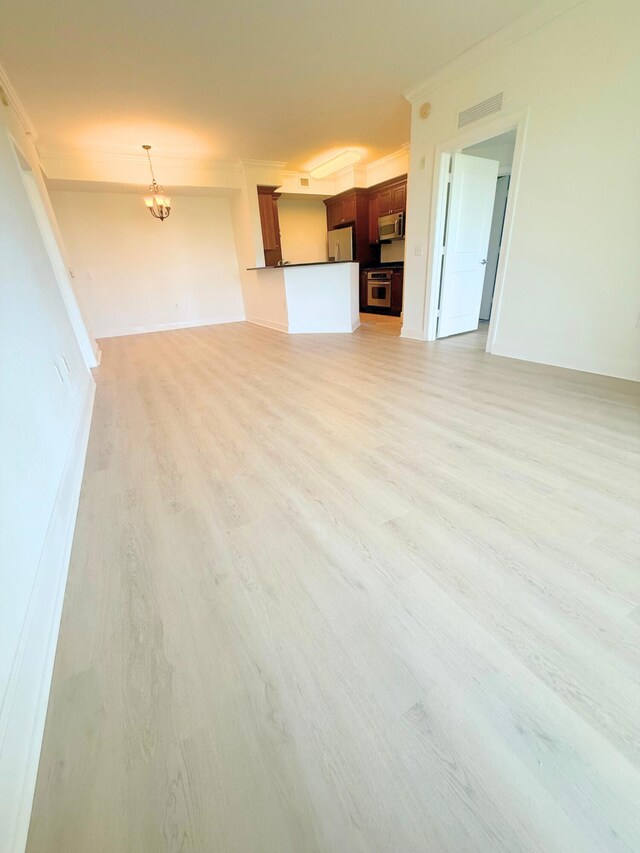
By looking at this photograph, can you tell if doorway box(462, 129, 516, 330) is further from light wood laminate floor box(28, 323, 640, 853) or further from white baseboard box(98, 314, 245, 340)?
white baseboard box(98, 314, 245, 340)

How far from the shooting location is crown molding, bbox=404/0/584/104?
99.4 inches

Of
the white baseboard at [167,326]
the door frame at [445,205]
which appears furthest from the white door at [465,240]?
the white baseboard at [167,326]

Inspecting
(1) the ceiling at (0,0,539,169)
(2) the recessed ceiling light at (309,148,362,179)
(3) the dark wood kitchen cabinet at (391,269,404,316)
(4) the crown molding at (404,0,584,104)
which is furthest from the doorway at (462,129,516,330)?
(2) the recessed ceiling light at (309,148,362,179)

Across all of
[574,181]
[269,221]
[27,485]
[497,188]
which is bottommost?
[27,485]

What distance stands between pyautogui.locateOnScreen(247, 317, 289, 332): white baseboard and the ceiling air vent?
10.4 feet

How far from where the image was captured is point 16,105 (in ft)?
11.0

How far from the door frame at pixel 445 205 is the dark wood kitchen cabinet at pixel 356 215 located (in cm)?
318

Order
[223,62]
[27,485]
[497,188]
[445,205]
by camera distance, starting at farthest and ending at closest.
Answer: [497,188] → [445,205] → [223,62] → [27,485]

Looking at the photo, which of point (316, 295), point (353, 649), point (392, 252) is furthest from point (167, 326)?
point (353, 649)

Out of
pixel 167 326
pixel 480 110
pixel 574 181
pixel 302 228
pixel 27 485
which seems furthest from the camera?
pixel 302 228

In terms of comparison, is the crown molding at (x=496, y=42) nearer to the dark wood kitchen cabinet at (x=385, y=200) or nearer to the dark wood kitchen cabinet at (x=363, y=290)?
the dark wood kitchen cabinet at (x=385, y=200)

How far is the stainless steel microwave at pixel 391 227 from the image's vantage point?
6.02 meters

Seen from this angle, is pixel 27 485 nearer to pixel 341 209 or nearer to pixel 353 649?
pixel 353 649

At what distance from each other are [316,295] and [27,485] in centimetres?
457
